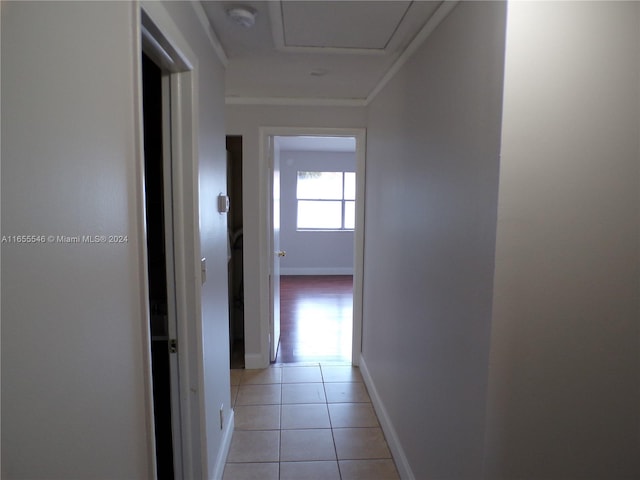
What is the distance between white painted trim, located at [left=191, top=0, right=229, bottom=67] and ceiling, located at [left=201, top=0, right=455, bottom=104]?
→ 0.01 m

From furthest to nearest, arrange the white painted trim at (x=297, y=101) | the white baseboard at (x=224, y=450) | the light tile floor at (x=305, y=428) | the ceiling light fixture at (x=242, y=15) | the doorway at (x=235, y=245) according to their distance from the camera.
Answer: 1. the doorway at (x=235, y=245)
2. the white painted trim at (x=297, y=101)
3. the light tile floor at (x=305, y=428)
4. the white baseboard at (x=224, y=450)
5. the ceiling light fixture at (x=242, y=15)

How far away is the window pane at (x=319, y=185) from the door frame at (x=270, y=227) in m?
4.09

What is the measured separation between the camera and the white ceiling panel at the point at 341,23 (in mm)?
1525

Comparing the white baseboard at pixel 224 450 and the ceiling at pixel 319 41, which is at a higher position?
the ceiling at pixel 319 41

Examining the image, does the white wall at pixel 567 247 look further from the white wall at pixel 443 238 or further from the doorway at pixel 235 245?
the doorway at pixel 235 245

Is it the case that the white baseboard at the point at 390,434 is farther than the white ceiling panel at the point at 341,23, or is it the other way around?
the white baseboard at the point at 390,434

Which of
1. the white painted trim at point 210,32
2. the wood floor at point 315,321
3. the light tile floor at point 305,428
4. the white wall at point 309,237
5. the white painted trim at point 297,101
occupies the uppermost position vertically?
the white painted trim at point 297,101

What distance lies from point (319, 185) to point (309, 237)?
1037 millimetres

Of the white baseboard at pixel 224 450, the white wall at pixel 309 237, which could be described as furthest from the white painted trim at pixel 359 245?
the white wall at pixel 309 237

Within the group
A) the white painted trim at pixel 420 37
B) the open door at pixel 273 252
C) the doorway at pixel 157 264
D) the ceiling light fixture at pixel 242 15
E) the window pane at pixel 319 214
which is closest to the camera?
the white painted trim at pixel 420 37

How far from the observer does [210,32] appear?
5.79 feet

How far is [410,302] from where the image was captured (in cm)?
190

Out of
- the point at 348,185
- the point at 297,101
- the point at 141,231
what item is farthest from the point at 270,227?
the point at 348,185

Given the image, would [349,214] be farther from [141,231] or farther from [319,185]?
[141,231]
